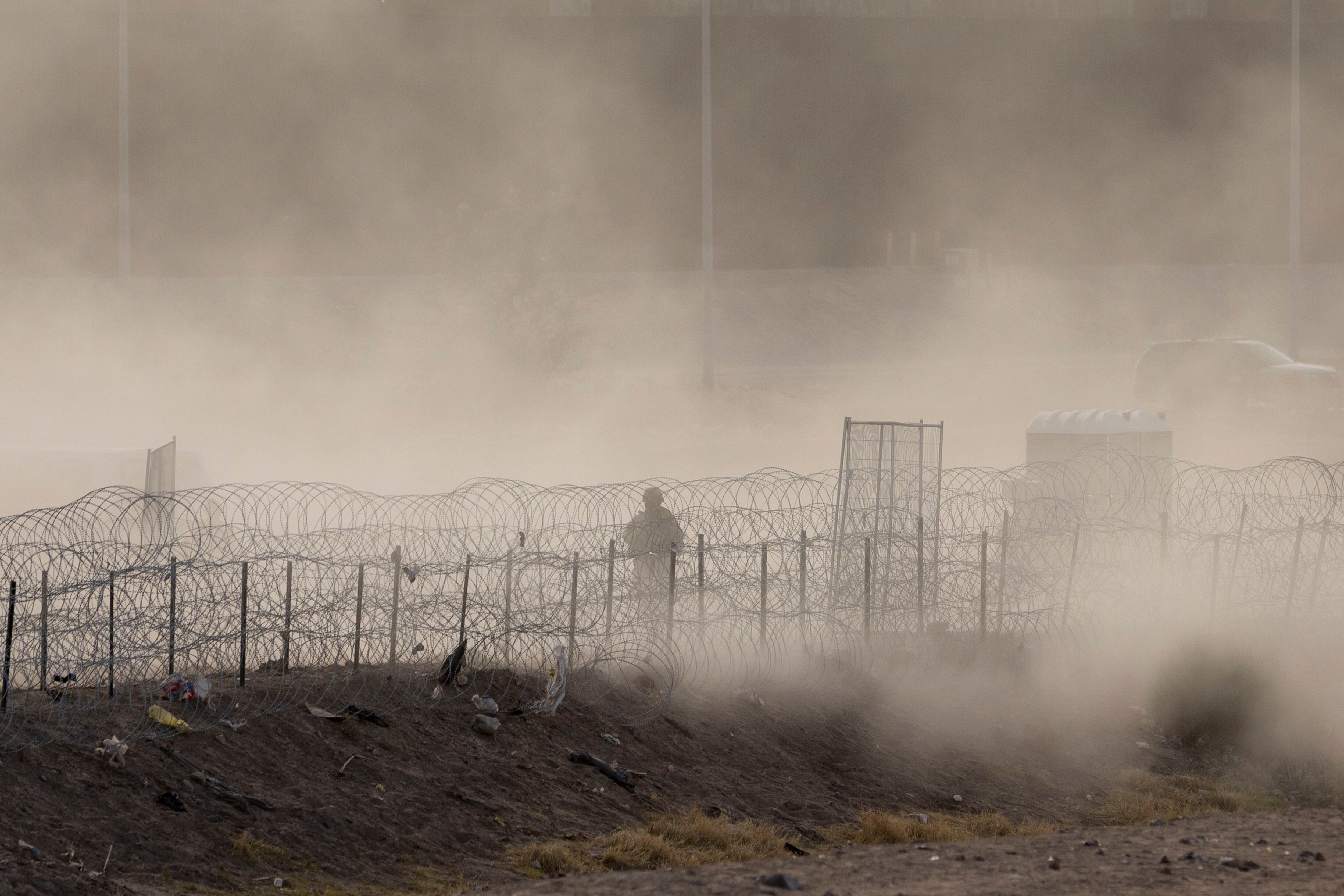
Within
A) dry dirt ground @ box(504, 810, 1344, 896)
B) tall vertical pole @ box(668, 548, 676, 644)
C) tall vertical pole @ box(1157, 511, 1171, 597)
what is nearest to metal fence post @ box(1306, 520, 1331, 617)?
tall vertical pole @ box(1157, 511, 1171, 597)

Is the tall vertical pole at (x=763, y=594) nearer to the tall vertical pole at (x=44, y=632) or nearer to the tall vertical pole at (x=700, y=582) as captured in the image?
the tall vertical pole at (x=700, y=582)

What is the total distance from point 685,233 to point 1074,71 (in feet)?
39.2

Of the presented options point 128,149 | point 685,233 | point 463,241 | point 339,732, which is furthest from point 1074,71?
point 339,732

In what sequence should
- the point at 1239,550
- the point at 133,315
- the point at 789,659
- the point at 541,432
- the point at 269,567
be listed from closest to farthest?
the point at 269,567
the point at 789,659
the point at 1239,550
the point at 541,432
the point at 133,315

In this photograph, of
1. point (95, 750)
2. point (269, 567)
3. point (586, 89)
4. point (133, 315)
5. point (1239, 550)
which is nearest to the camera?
point (95, 750)

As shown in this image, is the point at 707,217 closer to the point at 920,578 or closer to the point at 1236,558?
the point at 1236,558

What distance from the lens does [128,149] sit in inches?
1478

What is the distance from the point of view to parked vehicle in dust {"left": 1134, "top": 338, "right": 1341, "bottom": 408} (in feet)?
97.2

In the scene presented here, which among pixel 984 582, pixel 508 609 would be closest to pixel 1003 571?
pixel 984 582

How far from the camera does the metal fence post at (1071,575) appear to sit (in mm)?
12320

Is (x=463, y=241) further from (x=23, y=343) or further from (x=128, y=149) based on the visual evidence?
(x=128, y=149)

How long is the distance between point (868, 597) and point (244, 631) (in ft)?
15.5

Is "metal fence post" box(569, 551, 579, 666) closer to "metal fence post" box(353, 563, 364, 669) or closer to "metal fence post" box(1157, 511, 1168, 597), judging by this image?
"metal fence post" box(353, 563, 364, 669)

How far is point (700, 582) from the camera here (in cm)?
1106
